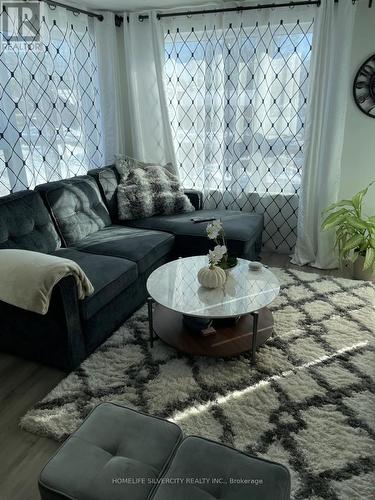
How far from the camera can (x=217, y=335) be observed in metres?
2.07

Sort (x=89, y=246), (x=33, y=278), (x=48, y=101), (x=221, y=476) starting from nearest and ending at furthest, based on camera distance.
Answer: (x=221, y=476) → (x=33, y=278) → (x=89, y=246) → (x=48, y=101)

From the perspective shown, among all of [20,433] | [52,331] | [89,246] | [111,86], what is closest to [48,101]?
[111,86]

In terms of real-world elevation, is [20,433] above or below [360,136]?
below

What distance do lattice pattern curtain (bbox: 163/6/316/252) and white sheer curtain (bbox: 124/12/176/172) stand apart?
0.33 ft

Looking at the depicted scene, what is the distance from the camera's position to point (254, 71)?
3176 mm

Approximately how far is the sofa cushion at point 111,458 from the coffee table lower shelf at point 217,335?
0.77 m

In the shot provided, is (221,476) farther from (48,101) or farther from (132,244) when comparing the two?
(48,101)

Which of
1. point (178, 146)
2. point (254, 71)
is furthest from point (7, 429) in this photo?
point (254, 71)

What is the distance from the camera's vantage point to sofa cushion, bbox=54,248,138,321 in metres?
2.03

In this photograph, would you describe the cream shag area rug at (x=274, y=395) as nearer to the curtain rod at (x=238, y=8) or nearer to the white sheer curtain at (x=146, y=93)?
the white sheer curtain at (x=146, y=93)

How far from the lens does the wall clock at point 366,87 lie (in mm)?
2949

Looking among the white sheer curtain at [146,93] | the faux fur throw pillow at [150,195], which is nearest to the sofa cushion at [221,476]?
the faux fur throw pillow at [150,195]

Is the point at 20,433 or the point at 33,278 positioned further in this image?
the point at 33,278

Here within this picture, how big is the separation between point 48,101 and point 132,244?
1401 millimetres
